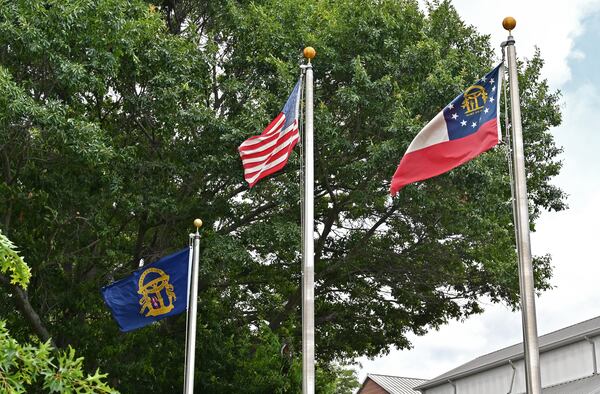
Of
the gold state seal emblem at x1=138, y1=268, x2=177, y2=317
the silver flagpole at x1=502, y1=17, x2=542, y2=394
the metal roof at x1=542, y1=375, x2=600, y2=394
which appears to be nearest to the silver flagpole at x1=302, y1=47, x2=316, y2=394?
the silver flagpole at x1=502, y1=17, x2=542, y2=394

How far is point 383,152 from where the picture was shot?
66.5 feet

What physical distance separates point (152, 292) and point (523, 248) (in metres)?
9.89

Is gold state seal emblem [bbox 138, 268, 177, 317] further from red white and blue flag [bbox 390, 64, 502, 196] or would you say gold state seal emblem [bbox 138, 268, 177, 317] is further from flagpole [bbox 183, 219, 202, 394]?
red white and blue flag [bbox 390, 64, 502, 196]

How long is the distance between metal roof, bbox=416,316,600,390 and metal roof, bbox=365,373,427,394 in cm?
1045

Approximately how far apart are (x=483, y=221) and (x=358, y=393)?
36.0 meters

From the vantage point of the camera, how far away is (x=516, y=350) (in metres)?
35.7

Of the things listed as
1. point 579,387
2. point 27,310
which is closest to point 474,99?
point 27,310

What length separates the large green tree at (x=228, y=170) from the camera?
19.6 m

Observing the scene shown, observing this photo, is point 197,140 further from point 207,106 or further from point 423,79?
point 423,79

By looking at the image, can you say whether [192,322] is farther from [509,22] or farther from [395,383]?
[395,383]

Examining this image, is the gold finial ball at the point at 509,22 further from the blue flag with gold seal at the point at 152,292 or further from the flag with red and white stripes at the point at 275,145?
the blue flag with gold seal at the point at 152,292

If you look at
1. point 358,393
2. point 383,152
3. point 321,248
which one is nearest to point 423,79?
point 383,152

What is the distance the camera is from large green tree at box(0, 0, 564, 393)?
19.6m

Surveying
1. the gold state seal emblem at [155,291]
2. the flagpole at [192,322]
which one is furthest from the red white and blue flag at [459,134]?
the gold state seal emblem at [155,291]
